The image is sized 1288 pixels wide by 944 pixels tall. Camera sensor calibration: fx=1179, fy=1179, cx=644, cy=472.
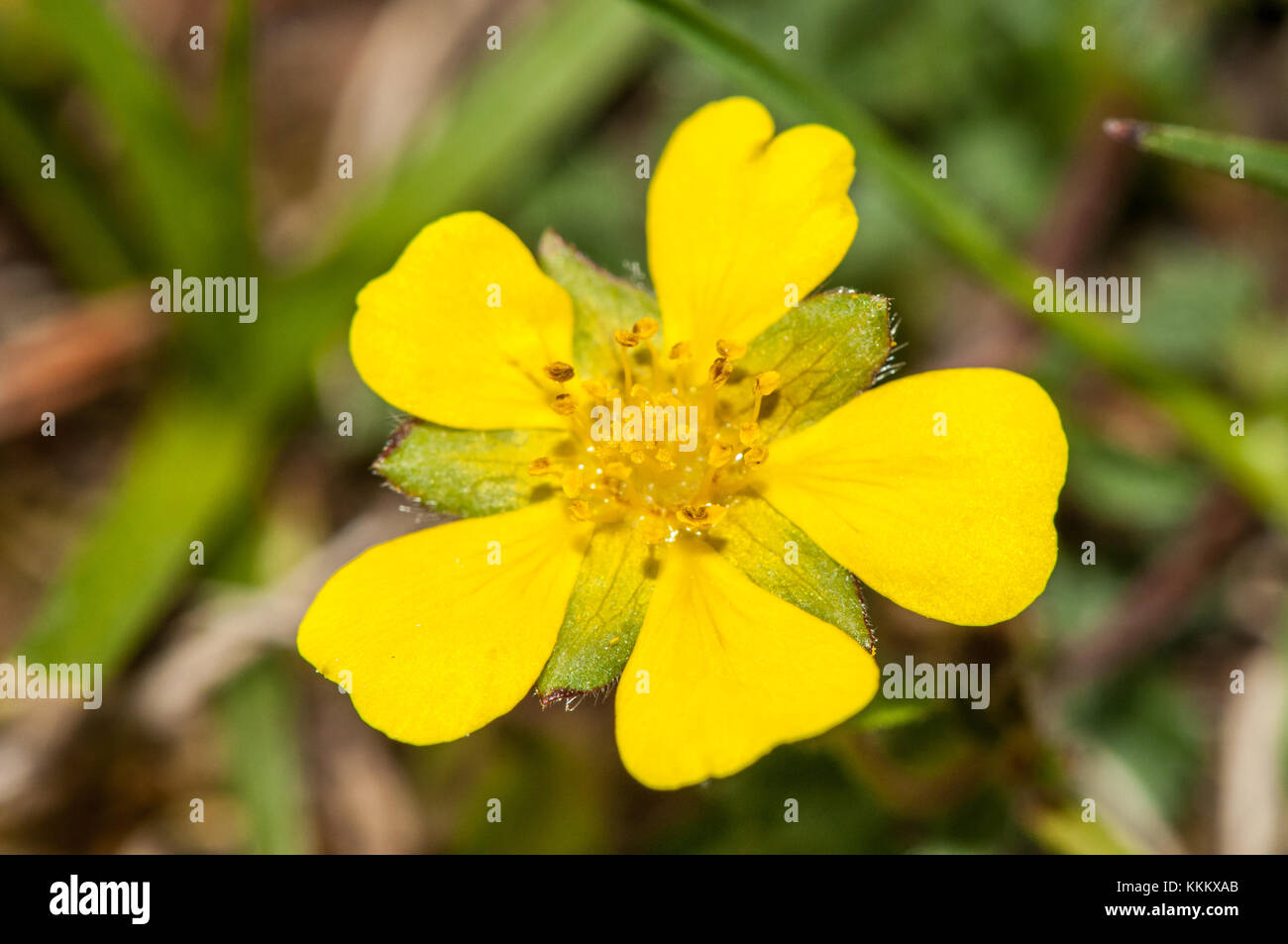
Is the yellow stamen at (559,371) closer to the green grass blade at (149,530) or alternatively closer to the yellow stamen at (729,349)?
the yellow stamen at (729,349)

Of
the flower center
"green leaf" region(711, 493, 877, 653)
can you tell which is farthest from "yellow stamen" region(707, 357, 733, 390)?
"green leaf" region(711, 493, 877, 653)

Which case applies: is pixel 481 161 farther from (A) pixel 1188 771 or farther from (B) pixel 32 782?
(A) pixel 1188 771

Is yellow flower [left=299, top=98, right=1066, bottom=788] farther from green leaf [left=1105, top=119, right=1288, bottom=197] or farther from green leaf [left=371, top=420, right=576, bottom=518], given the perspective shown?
green leaf [left=1105, top=119, right=1288, bottom=197]

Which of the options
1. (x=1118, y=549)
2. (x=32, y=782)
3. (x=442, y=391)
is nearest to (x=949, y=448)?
(x=442, y=391)

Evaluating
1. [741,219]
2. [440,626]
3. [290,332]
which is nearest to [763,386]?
[741,219]

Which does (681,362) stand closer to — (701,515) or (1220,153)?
(701,515)

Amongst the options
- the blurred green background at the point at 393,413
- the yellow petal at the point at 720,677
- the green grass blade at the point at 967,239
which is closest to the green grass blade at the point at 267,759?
the blurred green background at the point at 393,413
